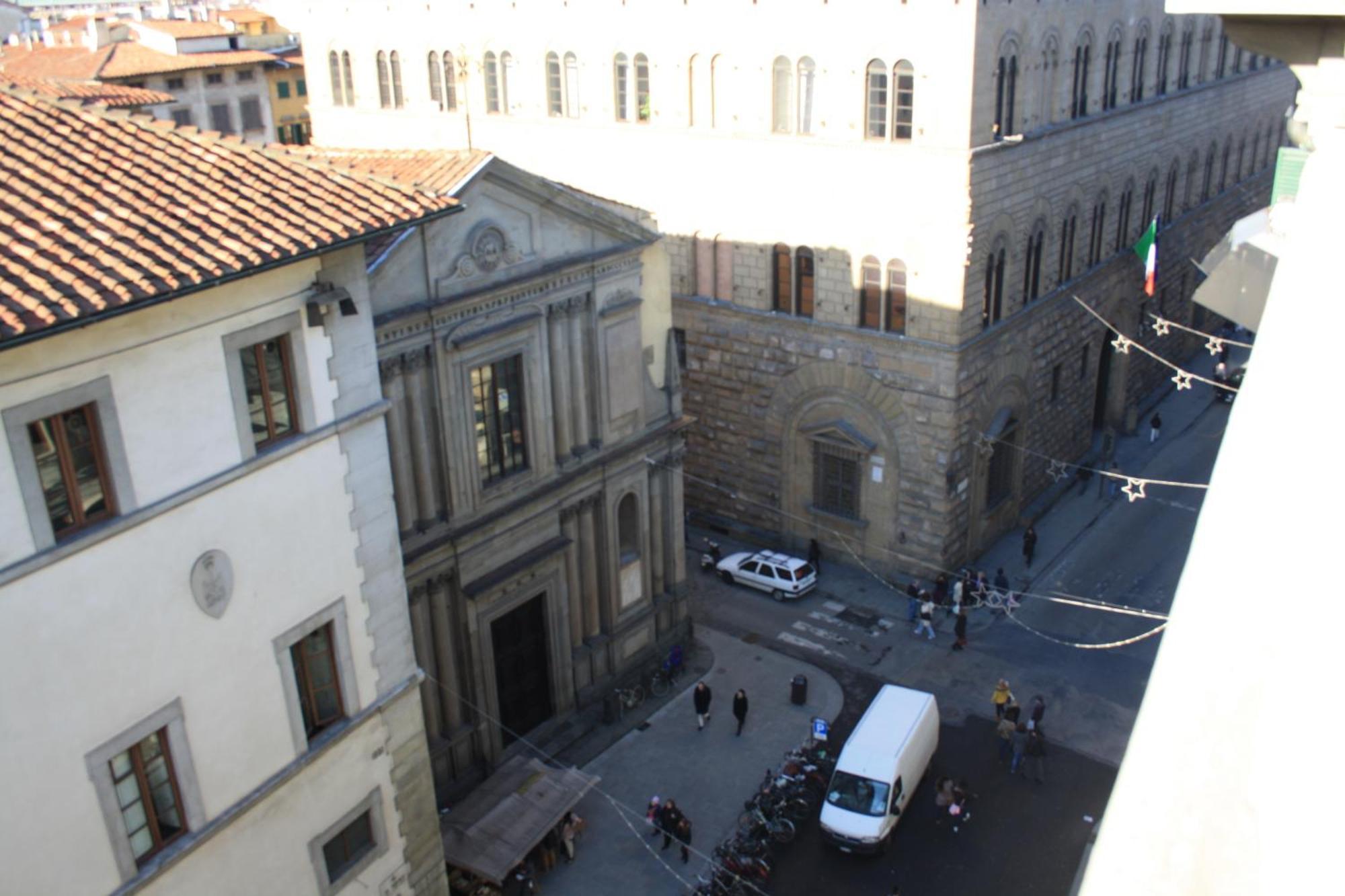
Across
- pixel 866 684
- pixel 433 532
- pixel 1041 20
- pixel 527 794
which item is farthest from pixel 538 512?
pixel 1041 20

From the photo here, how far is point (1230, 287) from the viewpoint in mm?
19938

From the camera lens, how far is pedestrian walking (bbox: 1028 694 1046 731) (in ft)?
89.6

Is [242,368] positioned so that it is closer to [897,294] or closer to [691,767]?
[691,767]

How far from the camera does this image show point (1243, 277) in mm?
19781

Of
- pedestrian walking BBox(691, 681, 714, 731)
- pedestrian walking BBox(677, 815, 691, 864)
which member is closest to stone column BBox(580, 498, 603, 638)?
pedestrian walking BBox(691, 681, 714, 731)

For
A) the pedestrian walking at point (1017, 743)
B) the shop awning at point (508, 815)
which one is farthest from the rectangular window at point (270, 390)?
the pedestrian walking at point (1017, 743)

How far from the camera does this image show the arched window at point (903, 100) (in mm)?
31375

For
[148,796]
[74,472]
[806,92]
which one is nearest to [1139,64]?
[806,92]

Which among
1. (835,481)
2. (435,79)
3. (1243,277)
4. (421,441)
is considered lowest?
(835,481)

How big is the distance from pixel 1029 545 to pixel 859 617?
6.17 m

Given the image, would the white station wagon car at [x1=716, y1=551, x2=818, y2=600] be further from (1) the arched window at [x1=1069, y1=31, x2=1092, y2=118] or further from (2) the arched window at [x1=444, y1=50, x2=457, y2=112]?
(2) the arched window at [x1=444, y1=50, x2=457, y2=112]

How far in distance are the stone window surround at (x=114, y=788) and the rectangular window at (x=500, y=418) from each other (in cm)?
1005

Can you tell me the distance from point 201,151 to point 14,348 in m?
4.86

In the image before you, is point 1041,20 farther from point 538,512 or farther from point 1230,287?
point 538,512
